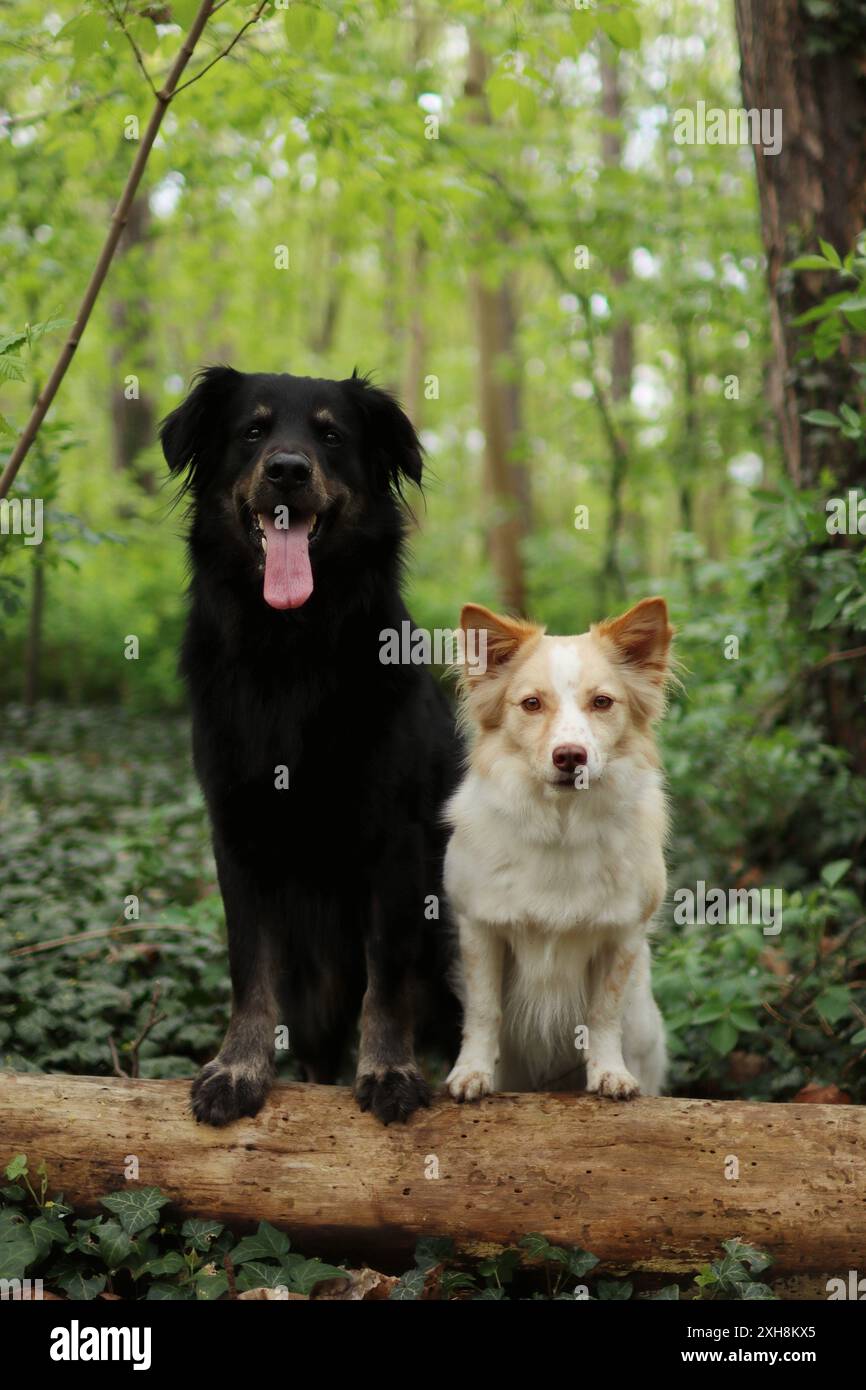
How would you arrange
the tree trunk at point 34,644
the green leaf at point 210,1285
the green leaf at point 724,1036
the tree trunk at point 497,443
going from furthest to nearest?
the tree trunk at point 497,443 < the tree trunk at point 34,644 < the green leaf at point 724,1036 < the green leaf at point 210,1285

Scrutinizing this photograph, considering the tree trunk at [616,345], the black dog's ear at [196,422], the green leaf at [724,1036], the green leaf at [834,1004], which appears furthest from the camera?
the tree trunk at [616,345]

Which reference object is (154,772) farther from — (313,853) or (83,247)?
(313,853)

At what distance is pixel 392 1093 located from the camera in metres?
3.03

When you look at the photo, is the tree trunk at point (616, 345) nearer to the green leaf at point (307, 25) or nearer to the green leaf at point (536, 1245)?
the green leaf at point (307, 25)

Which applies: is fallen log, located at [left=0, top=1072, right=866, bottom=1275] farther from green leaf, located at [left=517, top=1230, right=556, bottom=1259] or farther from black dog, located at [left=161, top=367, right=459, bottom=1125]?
black dog, located at [left=161, top=367, right=459, bottom=1125]

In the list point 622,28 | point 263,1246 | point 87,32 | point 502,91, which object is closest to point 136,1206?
point 263,1246

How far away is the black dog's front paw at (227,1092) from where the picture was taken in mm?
2975

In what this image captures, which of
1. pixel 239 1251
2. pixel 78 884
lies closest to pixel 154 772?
pixel 78 884

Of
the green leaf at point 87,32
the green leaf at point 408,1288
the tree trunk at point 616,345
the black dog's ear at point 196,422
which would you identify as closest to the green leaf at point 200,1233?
the green leaf at point 408,1288

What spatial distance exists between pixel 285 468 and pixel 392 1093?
1.76 meters

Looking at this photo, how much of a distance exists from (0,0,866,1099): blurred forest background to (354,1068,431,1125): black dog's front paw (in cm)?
94

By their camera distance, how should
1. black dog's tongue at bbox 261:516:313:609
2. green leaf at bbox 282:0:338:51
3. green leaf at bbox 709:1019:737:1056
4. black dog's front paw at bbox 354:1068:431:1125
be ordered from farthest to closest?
green leaf at bbox 709:1019:737:1056 < green leaf at bbox 282:0:338:51 < black dog's tongue at bbox 261:516:313:609 < black dog's front paw at bbox 354:1068:431:1125

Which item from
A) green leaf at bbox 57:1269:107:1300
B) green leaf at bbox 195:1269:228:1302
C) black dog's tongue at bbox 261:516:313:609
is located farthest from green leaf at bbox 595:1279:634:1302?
black dog's tongue at bbox 261:516:313:609

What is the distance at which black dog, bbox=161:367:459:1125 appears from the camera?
3213 mm
